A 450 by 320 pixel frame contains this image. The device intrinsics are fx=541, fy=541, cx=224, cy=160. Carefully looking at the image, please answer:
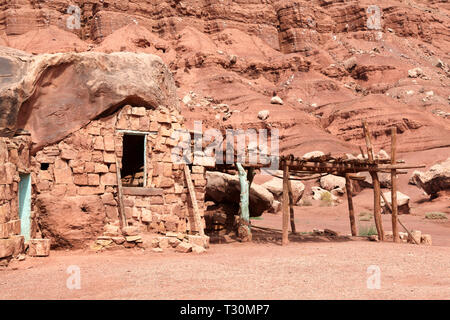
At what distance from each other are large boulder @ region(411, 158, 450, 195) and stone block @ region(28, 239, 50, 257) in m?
20.5

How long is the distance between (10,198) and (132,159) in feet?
18.6

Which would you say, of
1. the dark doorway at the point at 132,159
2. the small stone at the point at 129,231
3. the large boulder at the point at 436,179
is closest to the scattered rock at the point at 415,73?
the large boulder at the point at 436,179

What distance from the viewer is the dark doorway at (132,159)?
14.5m

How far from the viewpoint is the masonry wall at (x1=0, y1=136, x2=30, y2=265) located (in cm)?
914

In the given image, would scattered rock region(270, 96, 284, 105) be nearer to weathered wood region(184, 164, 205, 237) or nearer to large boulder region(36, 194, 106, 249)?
weathered wood region(184, 164, 205, 237)

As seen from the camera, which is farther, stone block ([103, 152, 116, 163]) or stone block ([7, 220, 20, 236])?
stone block ([103, 152, 116, 163])

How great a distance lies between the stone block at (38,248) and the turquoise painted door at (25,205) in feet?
1.78

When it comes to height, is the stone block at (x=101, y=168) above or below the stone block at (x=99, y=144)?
below

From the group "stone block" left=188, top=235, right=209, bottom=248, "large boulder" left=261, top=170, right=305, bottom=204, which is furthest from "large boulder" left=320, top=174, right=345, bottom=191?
"stone block" left=188, top=235, right=209, bottom=248

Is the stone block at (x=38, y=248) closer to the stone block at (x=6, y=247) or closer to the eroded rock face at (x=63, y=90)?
the stone block at (x=6, y=247)

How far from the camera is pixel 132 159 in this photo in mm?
15055

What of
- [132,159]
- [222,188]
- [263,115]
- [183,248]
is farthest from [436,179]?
[183,248]

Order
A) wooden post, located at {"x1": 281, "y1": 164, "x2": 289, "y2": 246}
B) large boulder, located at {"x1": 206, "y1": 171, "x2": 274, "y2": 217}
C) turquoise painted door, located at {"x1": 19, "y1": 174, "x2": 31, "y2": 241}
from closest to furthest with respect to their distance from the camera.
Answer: turquoise painted door, located at {"x1": 19, "y1": 174, "x2": 31, "y2": 241}
wooden post, located at {"x1": 281, "y1": 164, "x2": 289, "y2": 246}
large boulder, located at {"x1": 206, "y1": 171, "x2": 274, "y2": 217}

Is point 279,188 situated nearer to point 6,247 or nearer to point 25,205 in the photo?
point 25,205
